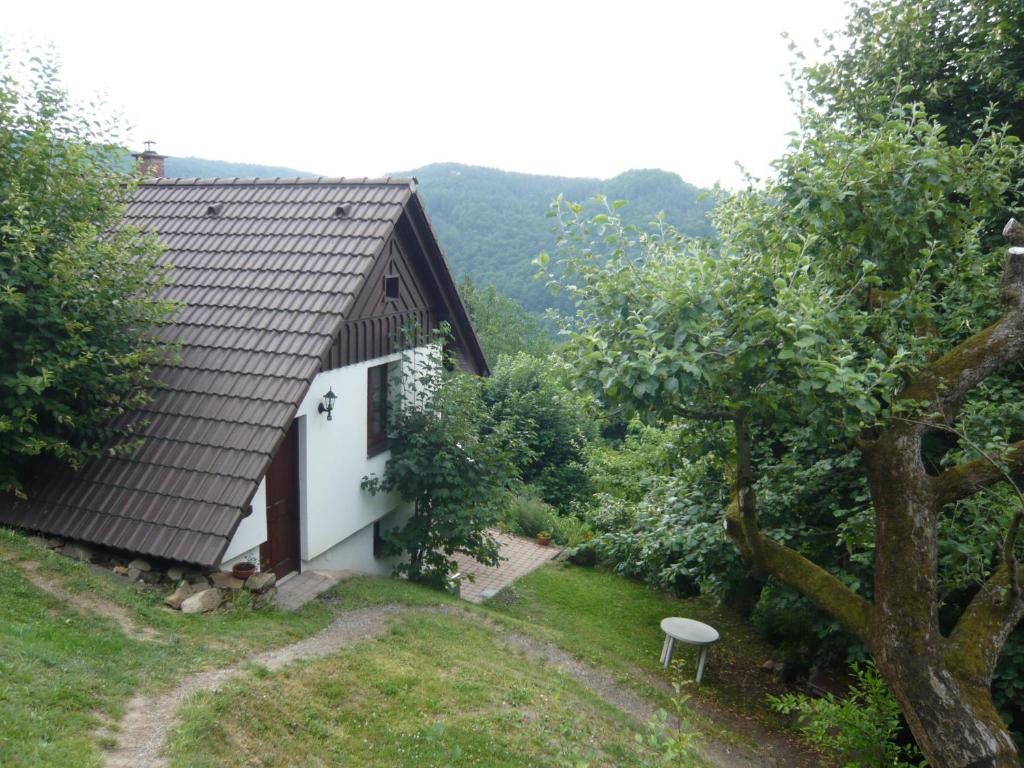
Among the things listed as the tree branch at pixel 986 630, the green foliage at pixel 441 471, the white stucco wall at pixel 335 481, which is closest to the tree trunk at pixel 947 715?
the tree branch at pixel 986 630

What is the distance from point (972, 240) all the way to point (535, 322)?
124 ft

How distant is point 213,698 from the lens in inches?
215

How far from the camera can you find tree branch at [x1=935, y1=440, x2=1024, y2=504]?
244 inches

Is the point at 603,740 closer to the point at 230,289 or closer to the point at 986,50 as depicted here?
the point at 230,289

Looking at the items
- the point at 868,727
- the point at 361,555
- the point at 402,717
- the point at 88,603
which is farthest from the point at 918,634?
the point at 361,555

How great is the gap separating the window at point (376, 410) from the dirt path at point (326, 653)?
2663 mm

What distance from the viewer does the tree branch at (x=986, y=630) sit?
19.9 ft

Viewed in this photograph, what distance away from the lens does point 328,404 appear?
9.62 meters

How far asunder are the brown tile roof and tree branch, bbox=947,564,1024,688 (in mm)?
6564

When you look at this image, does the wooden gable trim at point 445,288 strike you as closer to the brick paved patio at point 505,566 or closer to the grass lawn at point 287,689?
the brick paved patio at point 505,566

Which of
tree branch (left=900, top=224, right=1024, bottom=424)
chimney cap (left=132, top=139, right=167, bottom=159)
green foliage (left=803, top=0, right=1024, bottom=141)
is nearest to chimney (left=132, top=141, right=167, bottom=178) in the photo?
chimney cap (left=132, top=139, right=167, bottom=159)

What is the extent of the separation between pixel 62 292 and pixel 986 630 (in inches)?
356

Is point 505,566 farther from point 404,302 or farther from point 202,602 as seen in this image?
point 202,602

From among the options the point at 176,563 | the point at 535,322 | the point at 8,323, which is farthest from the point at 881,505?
the point at 535,322
